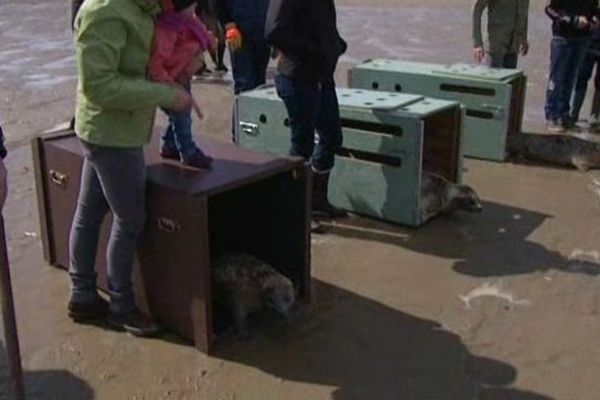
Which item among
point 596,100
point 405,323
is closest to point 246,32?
point 405,323

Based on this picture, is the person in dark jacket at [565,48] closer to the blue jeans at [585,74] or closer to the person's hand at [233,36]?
the blue jeans at [585,74]

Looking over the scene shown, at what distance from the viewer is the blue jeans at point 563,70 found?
24.6ft

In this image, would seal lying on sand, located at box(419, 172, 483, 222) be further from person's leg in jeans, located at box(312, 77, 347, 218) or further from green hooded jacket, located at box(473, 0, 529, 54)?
green hooded jacket, located at box(473, 0, 529, 54)

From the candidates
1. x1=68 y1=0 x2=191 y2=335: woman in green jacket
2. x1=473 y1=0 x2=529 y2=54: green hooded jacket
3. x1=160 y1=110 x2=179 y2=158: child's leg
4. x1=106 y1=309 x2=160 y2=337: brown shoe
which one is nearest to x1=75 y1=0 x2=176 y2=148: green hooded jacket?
x1=68 y1=0 x2=191 y2=335: woman in green jacket

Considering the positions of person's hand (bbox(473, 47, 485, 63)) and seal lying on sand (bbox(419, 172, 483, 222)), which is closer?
seal lying on sand (bbox(419, 172, 483, 222))

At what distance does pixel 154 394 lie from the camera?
3.52 meters

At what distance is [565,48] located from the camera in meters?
7.50

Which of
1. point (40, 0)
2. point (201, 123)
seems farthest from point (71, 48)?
point (40, 0)

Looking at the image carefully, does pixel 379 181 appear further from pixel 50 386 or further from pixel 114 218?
pixel 50 386

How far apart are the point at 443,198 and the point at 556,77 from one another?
2.87 meters

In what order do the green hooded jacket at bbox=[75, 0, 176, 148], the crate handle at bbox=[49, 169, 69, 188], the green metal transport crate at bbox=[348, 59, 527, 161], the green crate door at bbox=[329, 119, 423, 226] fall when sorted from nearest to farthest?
the green hooded jacket at bbox=[75, 0, 176, 148] < the crate handle at bbox=[49, 169, 69, 188] < the green crate door at bbox=[329, 119, 423, 226] < the green metal transport crate at bbox=[348, 59, 527, 161]

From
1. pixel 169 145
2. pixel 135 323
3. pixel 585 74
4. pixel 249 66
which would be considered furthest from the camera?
pixel 585 74

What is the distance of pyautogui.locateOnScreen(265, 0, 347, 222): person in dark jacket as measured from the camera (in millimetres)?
4785

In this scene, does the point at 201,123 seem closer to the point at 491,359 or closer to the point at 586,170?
the point at 586,170
